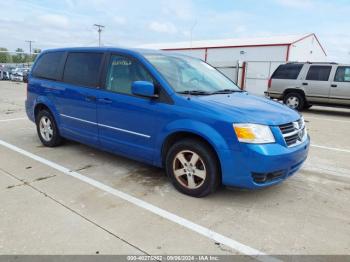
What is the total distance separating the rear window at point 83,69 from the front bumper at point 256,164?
8.00ft

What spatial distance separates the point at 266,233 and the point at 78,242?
70.0 inches

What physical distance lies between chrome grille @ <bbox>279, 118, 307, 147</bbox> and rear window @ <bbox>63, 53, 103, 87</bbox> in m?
2.76

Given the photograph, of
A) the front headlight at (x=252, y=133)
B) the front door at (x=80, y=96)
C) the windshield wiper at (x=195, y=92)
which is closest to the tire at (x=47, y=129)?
the front door at (x=80, y=96)

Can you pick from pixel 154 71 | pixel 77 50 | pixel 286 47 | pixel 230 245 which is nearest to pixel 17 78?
pixel 286 47

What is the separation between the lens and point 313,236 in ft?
10.3

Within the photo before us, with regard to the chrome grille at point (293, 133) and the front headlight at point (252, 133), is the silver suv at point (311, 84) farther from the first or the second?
the front headlight at point (252, 133)

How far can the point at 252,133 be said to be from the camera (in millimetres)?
3455

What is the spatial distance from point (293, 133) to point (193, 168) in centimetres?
123

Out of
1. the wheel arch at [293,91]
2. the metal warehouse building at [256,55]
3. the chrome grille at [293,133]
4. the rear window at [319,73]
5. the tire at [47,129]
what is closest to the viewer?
the chrome grille at [293,133]

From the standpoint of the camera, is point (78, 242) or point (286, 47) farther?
point (286, 47)

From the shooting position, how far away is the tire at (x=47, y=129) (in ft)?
19.3

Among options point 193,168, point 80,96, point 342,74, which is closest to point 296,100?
point 342,74

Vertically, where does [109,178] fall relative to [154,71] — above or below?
below

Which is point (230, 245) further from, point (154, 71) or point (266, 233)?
point (154, 71)
